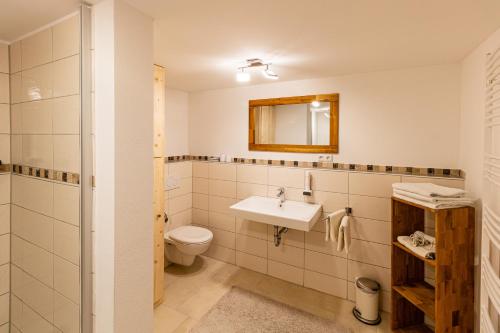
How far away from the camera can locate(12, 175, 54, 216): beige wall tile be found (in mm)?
1471

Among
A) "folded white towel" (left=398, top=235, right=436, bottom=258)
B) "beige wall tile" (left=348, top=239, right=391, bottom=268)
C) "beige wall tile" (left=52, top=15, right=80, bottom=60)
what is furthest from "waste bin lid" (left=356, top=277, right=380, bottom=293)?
"beige wall tile" (left=52, top=15, right=80, bottom=60)

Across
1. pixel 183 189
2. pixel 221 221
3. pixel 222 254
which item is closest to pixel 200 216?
pixel 221 221

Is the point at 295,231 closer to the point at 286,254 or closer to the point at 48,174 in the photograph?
the point at 286,254

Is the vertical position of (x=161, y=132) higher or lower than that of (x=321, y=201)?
higher

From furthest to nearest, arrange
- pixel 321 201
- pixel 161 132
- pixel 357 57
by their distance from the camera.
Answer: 1. pixel 321 201
2. pixel 161 132
3. pixel 357 57

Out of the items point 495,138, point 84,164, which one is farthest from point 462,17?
point 84,164

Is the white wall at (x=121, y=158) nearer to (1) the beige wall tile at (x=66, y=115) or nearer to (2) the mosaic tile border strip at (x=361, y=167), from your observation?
(1) the beige wall tile at (x=66, y=115)

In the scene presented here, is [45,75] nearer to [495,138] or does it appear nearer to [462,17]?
[462,17]

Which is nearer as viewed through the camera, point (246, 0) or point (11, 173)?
point (246, 0)

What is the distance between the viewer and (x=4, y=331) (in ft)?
5.87

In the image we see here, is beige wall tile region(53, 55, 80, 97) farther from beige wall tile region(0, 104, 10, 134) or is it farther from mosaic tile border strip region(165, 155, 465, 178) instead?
mosaic tile border strip region(165, 155, 465, 178)

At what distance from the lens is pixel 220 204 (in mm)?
3146

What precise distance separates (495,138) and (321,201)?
142cm

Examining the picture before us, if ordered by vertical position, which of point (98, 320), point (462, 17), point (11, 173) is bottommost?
point (98, 320)
